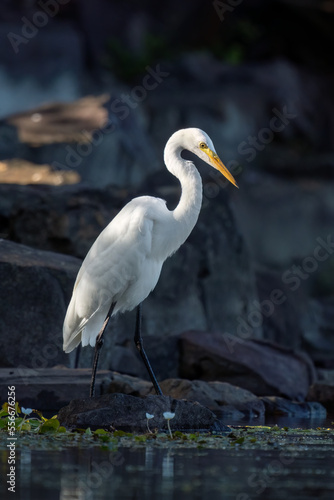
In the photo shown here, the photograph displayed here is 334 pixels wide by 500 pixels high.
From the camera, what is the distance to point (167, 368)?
31.4ft

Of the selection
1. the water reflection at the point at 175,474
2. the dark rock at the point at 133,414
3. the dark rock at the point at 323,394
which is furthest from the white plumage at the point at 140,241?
the dark rock at the point at 323,394

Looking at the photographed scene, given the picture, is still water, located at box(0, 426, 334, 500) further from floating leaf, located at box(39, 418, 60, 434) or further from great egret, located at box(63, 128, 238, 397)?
great egret, located at box(63, 128, 238, 397)

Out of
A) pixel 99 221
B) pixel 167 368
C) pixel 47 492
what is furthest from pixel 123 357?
pixel 47 492

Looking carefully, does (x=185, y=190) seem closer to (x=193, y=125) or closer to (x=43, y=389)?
(x=43, y=389)

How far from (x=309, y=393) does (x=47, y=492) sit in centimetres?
557

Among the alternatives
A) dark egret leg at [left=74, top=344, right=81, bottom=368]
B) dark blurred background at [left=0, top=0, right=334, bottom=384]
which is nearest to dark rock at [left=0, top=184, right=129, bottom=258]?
dark blurred background at [left=0, top=0, right=334, bottom=384]

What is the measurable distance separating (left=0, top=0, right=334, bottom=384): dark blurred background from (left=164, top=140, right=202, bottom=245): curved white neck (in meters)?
1.98

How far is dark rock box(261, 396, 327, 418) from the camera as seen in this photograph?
26.7 feet

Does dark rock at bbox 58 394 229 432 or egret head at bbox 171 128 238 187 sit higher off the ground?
egret head at bbox 171 128 238 187

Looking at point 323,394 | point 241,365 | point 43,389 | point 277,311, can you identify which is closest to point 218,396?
point 241,365

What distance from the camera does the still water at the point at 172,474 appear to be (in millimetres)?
3803

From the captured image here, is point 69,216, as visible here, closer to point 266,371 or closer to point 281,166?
point 266,371

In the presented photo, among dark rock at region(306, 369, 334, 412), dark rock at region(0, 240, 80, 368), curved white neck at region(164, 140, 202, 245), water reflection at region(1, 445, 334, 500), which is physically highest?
curved white neck at region(164, 140, 202, 245)

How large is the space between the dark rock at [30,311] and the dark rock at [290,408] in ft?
6.17
